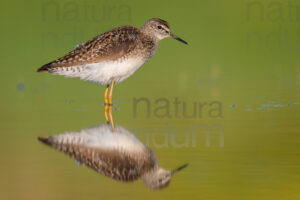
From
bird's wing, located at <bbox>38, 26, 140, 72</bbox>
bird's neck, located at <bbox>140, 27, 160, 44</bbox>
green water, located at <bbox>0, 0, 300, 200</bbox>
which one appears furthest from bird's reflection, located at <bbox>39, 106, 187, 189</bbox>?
bird's neck, located at <bbox>140, 27, 160, 44</bbox>

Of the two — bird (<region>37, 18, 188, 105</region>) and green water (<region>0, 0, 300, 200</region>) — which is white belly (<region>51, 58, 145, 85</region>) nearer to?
bird (<region>37, 18, 188, 105</region>)

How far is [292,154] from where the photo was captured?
887 centimetres

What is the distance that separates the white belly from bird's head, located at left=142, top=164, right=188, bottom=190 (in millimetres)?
5507

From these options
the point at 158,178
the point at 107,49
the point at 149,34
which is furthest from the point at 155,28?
the point at 158,178

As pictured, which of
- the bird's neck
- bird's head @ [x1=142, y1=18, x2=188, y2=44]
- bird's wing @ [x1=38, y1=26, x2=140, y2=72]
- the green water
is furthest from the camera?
bird's head @ [x1=142, y1=18, x2=188, y2=44]

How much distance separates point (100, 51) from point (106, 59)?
7.5 inches

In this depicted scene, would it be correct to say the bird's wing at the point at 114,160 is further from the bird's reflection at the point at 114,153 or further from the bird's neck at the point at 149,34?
the bird's neck at the point at 149,34

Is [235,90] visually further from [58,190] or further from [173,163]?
[58,190]

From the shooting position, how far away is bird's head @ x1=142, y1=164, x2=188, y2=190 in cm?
749

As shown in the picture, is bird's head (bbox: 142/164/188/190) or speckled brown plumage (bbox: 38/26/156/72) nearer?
bird's head (bbox: 142/164/188/190)

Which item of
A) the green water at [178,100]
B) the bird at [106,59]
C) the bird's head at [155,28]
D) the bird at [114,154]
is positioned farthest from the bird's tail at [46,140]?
the bird's head at [155,28]

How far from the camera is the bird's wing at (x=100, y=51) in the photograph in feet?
43.9

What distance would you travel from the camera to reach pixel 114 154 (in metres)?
8.91

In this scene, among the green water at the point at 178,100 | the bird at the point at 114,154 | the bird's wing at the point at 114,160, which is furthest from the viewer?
the bird's wing at the point at 114,160
